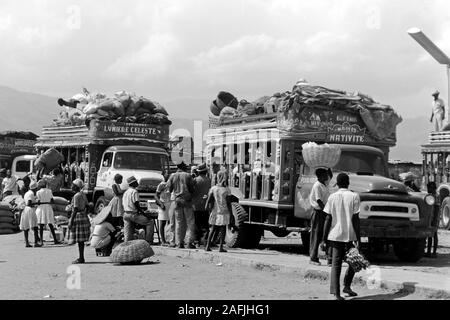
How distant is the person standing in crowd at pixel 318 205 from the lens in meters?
11.9

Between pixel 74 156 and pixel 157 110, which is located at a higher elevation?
pixel 157 110

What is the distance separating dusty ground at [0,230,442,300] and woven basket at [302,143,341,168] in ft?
7.78

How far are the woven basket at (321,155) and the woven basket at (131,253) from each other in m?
3.29

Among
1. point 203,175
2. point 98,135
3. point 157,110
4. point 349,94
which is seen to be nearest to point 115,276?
point 203,175

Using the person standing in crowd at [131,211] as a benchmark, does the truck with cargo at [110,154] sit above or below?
above

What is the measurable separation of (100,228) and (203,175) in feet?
8.11

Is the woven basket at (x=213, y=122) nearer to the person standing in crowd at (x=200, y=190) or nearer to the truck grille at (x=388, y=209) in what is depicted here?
the person standing in crowd at (x=200, y=190)

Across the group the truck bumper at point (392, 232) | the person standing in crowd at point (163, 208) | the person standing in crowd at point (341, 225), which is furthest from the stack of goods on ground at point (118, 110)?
the person standing in crowd at point (341, 225)

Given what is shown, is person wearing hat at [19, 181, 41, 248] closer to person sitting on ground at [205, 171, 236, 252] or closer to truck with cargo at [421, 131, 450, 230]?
person sitting on ground at [205, 171, 236, 252]

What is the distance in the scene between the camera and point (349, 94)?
14961 millimetres
